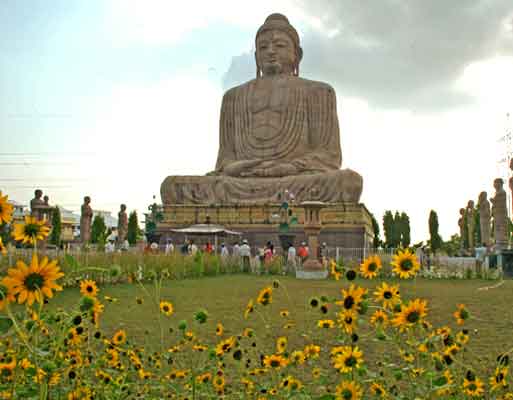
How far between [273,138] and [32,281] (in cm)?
2257

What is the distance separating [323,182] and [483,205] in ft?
27.0

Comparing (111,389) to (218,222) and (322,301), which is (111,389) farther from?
(218,222)

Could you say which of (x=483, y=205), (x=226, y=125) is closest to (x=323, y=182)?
(x=226, y=125)

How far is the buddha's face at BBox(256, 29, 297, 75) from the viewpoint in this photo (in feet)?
80.5

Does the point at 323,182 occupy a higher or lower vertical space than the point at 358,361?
higher

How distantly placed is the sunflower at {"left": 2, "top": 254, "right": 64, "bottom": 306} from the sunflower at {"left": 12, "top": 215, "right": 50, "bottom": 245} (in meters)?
0.29

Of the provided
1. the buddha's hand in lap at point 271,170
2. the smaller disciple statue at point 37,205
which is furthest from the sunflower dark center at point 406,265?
the buddha's hand in lap at point 271,170

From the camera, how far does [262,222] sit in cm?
2147

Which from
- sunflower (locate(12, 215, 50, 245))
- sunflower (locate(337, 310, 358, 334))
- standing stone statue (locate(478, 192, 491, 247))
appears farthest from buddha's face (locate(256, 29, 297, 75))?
sunflower (locate(12, 215, 50, 245))

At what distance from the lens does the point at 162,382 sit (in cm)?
261

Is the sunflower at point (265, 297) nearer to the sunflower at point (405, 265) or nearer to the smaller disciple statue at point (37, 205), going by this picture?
the sunflower at point (405, 265)

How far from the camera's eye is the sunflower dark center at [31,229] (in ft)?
5.49

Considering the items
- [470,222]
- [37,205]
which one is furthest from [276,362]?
[470,222]

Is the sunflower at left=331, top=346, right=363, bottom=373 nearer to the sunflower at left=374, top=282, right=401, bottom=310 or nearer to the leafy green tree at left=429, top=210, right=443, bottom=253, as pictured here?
Answer: the sunflower at left=374, top=282, right=401, bottom=310
